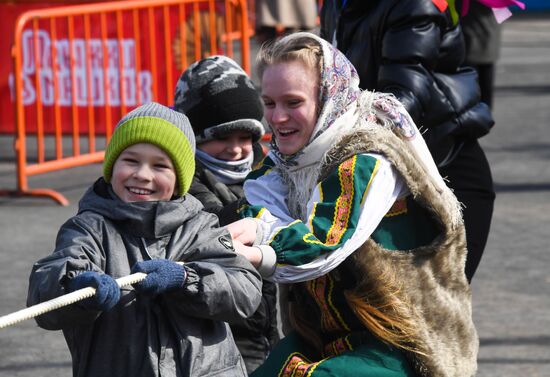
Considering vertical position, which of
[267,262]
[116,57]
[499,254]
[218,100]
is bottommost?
[499,254]

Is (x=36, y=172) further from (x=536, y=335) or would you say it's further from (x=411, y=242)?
(x=411, y=242)

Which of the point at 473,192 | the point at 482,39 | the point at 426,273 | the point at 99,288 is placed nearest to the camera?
the point at 99,288

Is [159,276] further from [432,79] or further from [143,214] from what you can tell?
[432,79]

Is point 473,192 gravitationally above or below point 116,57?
above

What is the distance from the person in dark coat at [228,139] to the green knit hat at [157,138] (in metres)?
0.80

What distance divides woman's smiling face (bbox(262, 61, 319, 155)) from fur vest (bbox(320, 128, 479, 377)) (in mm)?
105

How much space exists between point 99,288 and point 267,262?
586 mm

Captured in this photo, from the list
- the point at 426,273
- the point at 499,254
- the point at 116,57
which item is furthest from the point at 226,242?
the point at 116,57

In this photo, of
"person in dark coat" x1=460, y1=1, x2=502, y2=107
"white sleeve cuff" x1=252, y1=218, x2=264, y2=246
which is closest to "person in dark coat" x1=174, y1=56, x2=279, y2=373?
"white sleeve cuff" x1=252, y1=218, x2=264, y2=246

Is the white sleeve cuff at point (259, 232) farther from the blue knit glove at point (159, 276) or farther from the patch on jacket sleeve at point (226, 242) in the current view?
the blue knit glove at point (159, 276)

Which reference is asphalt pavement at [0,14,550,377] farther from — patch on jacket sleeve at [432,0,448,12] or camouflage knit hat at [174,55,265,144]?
patch on jacket sleeve at [432,0,448,12]

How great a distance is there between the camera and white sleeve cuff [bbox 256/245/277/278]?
339 cm

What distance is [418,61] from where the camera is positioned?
4.59m

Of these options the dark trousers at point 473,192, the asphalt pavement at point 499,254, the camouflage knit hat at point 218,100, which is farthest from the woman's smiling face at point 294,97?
the asphalt pavement at point 499,254
